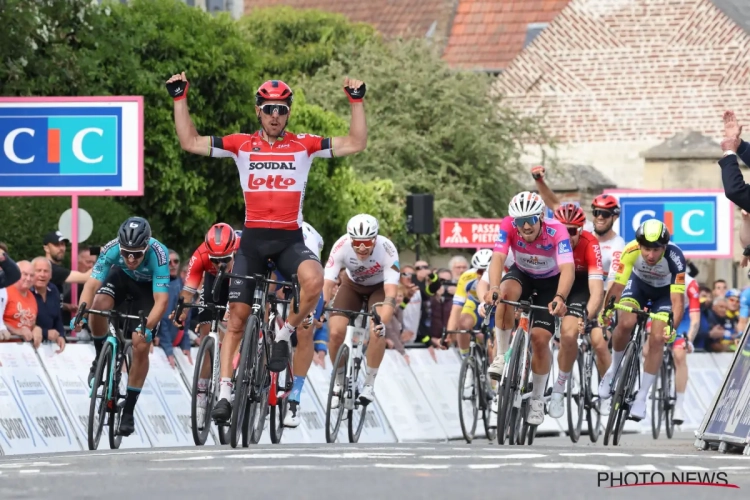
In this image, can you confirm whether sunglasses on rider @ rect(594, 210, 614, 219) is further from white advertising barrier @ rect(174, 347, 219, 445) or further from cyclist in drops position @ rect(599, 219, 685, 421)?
white advertising barrier @ rect(174, 347, 219, 445)

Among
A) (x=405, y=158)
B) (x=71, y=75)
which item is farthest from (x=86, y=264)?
(x=405, y=158)

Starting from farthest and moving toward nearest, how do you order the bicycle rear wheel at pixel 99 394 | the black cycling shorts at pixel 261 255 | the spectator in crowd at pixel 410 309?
1. the spectator in crowd at pixel 410 309
2. the bicycle rear wheel at pixel 99 394
3. the black cycling shorts at pixel 261 255

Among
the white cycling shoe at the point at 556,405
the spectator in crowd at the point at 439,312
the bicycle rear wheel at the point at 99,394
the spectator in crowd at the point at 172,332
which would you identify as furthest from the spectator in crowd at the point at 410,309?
the bicycle rear wheel at the point at 99,394

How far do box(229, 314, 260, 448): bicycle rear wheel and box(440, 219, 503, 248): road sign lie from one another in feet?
67.8

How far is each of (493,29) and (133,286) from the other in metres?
67.1

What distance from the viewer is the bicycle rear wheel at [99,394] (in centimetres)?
1633

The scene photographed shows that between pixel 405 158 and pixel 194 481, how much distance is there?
49.3m

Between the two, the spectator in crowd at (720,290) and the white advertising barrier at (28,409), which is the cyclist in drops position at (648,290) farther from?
the spectator in crowd at (720,290)

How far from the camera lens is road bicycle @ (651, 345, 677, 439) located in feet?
76.4

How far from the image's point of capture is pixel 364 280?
18656 mm

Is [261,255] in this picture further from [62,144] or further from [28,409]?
[62,144]

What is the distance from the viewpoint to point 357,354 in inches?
730

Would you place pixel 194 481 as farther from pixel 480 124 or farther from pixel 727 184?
pixel 480 124

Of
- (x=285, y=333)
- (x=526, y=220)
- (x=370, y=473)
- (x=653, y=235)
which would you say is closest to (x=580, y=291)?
(x=653, y=235)
